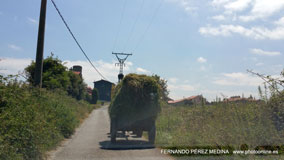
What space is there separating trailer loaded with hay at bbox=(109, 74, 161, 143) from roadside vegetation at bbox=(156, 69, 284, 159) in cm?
190

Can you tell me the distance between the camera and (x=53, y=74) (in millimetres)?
23938

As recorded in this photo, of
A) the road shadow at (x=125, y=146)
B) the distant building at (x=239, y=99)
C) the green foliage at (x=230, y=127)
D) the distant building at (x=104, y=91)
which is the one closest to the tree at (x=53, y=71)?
the road shadow at (x=125, y=146)

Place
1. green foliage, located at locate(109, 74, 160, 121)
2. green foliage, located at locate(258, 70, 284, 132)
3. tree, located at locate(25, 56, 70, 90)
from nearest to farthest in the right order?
green foliage, located at locate(258, 70, 284, 132) < green foliage, located at locate(109, 74, 160, 121) < tree, located at locate(25, 56, 70, 90)

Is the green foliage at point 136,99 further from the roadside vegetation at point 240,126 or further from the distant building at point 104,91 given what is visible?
the distant building at point 104,91

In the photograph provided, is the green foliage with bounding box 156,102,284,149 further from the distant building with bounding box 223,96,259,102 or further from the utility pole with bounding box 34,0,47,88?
the utility pole with bounding box 34,0,47,88

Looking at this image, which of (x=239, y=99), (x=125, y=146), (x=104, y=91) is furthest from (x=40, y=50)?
(x=104, y=91)

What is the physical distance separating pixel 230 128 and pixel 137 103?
14.3 feet

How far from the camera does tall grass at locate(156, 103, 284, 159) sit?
550cm

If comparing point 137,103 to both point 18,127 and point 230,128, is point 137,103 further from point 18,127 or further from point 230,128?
point 18,127

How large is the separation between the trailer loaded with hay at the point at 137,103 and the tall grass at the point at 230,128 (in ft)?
5.39

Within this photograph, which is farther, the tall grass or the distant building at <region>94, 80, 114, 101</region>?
the distant building at <region>94, 80, 114, 101</region>

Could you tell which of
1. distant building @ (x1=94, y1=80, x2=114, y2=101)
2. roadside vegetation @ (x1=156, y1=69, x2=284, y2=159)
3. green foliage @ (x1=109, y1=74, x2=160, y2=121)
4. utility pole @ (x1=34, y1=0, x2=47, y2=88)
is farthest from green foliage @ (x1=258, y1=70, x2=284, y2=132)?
distant building @ (x1=94, y1=80, x2=114, y2=101)

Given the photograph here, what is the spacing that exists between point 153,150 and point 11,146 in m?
4.60

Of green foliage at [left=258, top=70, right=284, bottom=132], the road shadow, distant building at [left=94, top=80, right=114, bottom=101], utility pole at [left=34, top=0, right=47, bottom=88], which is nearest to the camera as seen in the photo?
green foliage at [left=258, top=70, right=284, bottom=132]
